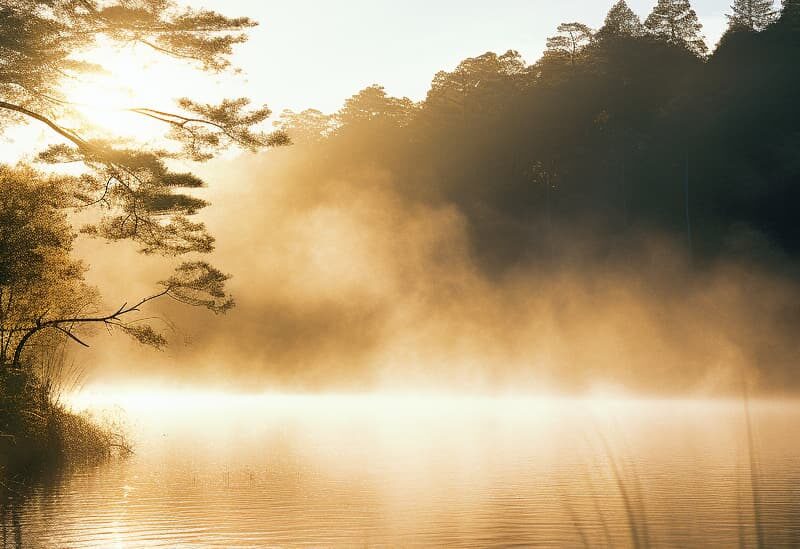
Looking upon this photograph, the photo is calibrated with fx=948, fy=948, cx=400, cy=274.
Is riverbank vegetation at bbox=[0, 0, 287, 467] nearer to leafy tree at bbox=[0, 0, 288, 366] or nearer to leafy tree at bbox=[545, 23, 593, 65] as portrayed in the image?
leafy tree at bbox=[0, 0, 288, 366]

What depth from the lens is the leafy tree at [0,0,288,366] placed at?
995 inches

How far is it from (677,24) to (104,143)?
97335mm

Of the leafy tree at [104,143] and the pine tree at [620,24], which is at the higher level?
the pine tree at [620,24]

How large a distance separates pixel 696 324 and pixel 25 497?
65.5m

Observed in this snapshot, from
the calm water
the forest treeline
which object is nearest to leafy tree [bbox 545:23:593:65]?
the forest treeline

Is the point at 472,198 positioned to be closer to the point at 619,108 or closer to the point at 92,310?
the point at 619,108

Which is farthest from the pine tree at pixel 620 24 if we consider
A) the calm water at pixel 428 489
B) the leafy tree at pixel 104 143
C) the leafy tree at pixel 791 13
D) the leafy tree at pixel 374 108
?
the leafy tree at pixel 104 143

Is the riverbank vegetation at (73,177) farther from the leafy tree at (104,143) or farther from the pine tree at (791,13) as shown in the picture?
the pine tree at (791,13)

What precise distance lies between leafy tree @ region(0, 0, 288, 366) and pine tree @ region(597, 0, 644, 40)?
290 ft

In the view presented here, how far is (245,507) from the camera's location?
21.1m

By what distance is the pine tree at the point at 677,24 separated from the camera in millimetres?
110312

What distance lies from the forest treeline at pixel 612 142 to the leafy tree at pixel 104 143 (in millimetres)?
65536

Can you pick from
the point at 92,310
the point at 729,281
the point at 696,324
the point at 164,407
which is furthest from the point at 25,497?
the point at 729,281

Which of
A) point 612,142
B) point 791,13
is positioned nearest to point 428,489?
point 612,142
